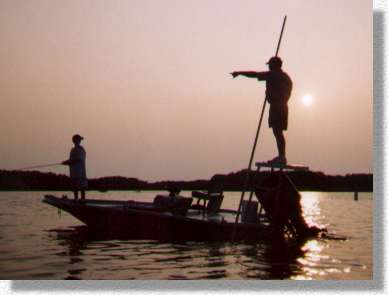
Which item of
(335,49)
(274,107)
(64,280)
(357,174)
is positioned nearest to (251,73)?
(274,107)

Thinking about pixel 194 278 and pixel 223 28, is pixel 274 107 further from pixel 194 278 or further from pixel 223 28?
pixel 194 278

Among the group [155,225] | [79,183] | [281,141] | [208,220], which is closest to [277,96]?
[281,141]

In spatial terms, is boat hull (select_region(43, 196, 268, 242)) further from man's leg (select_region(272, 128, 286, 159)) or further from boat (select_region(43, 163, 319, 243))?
man's leg (select_region(272, 128, 286, 159))

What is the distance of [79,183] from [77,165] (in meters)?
0.39

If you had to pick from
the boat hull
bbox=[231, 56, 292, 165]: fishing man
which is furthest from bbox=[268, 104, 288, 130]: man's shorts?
the boat hull

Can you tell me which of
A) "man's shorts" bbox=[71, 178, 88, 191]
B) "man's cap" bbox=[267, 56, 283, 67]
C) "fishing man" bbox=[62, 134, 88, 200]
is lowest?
"man's shorts" bbox=[71, 178, 88, 191]

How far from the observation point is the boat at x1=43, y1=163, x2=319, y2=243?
821 centimetres

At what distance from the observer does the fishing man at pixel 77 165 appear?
9.16 m

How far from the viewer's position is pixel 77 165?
30.7 feet

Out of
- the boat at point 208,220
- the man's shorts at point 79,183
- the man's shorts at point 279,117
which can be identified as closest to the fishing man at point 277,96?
the man's shorts at point 279,117

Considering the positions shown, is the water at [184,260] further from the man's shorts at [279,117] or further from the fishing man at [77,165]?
the man's shorts at [279,117]

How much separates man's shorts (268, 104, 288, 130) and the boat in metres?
0.81

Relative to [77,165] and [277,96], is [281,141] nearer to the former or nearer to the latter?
[277,96]

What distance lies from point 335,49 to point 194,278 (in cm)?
315
